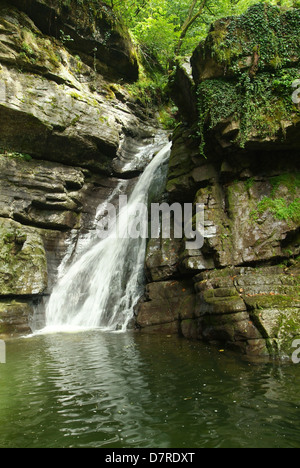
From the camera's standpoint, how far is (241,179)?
903 centimetres

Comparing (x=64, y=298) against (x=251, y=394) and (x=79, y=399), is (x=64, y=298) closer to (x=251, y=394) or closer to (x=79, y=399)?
(x=79, y=399)

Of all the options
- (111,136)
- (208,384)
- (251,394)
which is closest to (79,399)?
(208,384)

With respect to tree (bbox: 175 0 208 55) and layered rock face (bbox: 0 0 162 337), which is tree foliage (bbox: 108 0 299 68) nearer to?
tree (bbox: 175 0 208 55)

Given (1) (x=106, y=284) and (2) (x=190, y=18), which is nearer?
(1) (x=106, y=284)

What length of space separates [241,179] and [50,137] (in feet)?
27.7

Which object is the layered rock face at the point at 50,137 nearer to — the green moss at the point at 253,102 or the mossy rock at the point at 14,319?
the mossy rock at the point at 14,319

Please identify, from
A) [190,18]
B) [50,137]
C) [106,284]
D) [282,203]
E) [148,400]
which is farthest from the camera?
[190,18]

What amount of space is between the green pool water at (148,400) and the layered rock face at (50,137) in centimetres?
571

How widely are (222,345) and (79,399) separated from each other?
11.9ft

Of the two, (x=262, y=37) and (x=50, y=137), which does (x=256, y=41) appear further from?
(x=50, y=137)

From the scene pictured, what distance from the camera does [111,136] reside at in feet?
49.0

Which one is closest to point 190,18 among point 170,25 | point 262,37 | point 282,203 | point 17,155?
point 170,25

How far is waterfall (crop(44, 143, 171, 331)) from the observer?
1064cm

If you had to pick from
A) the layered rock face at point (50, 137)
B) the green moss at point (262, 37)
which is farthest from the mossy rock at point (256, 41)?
the layered rock face at point (50, 137)
